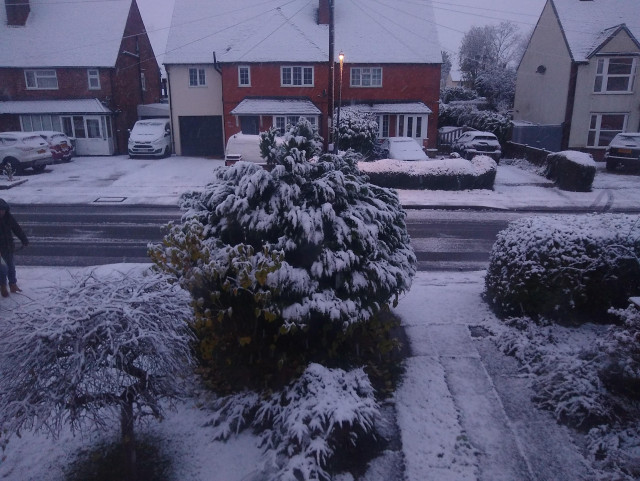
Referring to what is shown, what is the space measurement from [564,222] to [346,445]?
17.1 ft

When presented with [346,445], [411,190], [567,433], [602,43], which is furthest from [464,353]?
[602,43]

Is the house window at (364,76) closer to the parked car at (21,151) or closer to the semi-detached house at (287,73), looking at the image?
the semi-detached house at (287,73)

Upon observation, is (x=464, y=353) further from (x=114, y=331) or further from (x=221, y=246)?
(x=114, y=331)

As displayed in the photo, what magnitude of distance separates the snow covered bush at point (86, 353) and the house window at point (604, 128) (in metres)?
33.4

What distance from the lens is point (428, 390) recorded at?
249 inches

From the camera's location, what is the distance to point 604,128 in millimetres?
32000

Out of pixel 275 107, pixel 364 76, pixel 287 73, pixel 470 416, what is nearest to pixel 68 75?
pixel 275 107

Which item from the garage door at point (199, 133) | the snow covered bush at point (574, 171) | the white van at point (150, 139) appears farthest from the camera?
the garage door at point (199, 133)

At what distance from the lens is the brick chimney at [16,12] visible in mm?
33656

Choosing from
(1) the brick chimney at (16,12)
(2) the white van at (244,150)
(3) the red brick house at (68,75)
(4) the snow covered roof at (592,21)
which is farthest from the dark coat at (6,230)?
(4) the snow covered roof at (592,21)

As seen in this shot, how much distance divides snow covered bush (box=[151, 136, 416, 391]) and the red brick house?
28.7 meters

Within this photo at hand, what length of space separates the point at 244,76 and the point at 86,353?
29.9 meters

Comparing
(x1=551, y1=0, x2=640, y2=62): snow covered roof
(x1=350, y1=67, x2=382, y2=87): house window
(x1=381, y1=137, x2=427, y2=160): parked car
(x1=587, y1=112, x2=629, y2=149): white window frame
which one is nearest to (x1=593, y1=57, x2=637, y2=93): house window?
(x1=551, y1=0, x2=640, y2=62): snow covered roof

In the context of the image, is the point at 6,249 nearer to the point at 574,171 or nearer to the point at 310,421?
the point at 310,421
